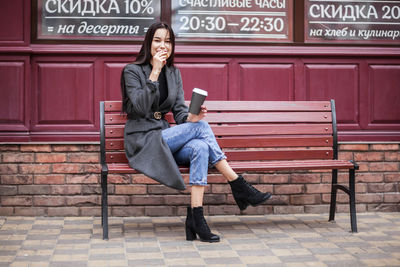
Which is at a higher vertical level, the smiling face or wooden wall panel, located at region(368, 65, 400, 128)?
the smiling face

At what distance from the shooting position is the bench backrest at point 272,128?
16.5ft

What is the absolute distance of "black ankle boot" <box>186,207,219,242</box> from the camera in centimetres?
432

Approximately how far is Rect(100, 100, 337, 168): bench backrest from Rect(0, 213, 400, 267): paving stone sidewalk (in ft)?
2.03

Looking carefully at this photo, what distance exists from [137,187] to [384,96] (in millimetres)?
2593

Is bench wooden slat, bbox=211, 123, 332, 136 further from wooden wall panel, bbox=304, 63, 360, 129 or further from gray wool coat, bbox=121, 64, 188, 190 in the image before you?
wooden wall panel, bbox=304, 63, 360, 129

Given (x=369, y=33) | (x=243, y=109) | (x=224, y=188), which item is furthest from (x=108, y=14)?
(x=369, y=33)

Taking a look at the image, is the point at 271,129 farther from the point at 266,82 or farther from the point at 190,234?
the point at 190,234

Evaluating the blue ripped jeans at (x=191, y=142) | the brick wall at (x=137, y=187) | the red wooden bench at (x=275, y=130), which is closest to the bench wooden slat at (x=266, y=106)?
the red wooden bench at (x=275, y=130)

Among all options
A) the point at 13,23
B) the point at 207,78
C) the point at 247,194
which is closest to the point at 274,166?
the point at 247,194

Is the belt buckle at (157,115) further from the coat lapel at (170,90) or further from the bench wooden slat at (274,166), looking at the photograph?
the bench wooden slat at (274,166)

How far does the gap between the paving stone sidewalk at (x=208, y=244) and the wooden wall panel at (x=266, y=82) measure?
1167mm

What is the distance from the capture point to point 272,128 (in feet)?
16.8

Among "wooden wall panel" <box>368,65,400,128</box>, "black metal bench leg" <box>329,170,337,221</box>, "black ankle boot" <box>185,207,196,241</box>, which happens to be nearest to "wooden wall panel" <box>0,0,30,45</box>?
"black ankle boot" <box>185,207,196,241</box>

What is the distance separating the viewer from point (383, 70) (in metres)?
5.80
